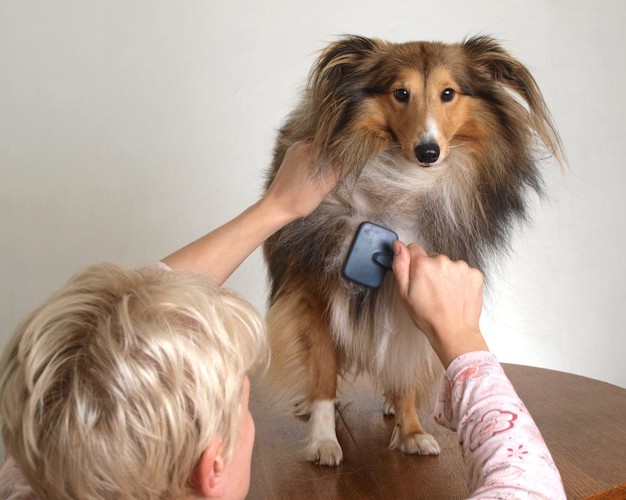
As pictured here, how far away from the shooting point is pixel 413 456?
56.9 inches

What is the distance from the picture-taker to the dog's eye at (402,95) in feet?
4.68

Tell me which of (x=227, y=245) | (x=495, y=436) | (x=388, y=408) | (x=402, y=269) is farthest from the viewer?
(x=388, y=408)

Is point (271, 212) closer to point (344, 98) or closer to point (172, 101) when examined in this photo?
point (344, 98)

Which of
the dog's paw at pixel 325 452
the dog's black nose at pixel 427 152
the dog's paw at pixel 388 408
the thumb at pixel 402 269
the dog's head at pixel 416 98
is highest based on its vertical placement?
the dog's head at pixel 416 98

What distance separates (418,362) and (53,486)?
918 millimetres

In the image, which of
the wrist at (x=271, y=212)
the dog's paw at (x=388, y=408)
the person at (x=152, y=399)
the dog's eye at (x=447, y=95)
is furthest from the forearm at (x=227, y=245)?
the dog's paw at (x=388, y=408)

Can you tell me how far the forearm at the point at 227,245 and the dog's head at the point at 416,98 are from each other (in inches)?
9.4

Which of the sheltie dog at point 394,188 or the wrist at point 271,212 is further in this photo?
the sheltie dog at point 394,188

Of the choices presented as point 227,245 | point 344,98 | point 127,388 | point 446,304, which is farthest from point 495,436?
point 344,98

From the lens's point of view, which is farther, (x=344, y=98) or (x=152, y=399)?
(x=344, y=98)

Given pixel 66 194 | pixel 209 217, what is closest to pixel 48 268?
pixel 66 194

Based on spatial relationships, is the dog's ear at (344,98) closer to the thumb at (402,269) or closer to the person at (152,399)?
the thumb at (402,269)

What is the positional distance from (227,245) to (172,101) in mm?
1267

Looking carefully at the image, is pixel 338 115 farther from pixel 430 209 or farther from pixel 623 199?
pixel 623 199
